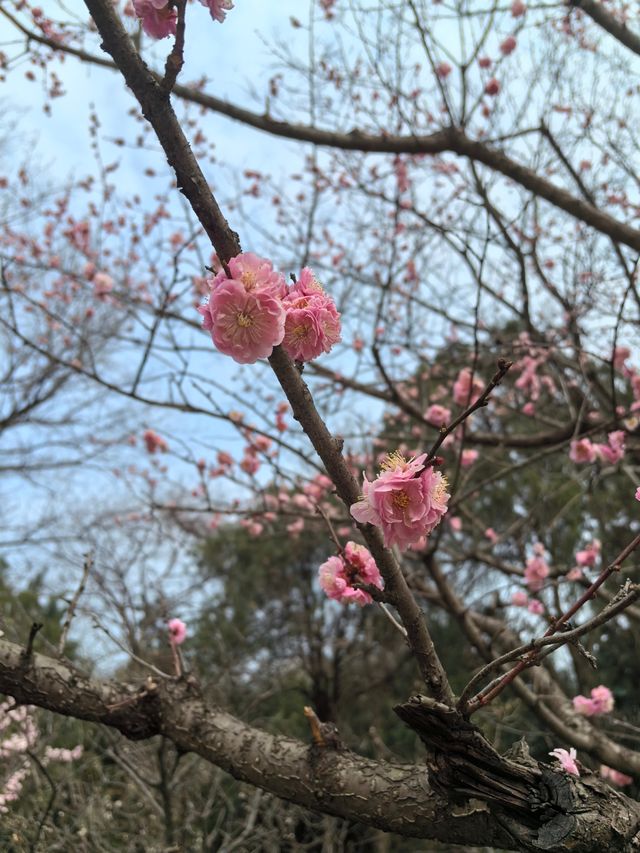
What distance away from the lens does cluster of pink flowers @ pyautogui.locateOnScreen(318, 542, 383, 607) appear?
5.24 feet

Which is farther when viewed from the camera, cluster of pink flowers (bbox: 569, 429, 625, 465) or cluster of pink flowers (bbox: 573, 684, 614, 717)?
cluster of pink flowers (bbox: 569, 429, 625, 465)

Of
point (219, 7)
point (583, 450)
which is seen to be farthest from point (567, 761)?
point (583, 450)

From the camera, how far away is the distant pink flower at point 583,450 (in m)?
3.70

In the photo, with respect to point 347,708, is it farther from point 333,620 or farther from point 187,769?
point 187,769

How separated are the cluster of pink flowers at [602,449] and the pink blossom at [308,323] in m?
2.52

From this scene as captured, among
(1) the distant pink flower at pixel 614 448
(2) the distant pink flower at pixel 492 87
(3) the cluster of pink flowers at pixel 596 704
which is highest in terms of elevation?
(2) the distant pink flower at pixel 492 87

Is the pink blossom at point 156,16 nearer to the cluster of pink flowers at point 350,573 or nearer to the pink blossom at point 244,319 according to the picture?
the pink blossom at point 244,319

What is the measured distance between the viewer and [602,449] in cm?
345

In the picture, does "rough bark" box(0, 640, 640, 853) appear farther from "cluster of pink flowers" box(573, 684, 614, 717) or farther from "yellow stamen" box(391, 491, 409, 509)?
"cluster of pink flowers" box(573, 684, 614, 717)

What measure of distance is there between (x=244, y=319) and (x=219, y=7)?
2.33ft

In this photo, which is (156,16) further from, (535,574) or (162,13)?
(535,574)

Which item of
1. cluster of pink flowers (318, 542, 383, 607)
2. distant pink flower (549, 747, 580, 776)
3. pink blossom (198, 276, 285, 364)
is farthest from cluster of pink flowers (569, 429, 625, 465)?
pink blossom (198, 276, 285, 364)

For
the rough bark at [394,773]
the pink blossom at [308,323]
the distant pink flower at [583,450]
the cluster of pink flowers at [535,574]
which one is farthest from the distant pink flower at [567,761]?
the distant pink flower at [583,450]

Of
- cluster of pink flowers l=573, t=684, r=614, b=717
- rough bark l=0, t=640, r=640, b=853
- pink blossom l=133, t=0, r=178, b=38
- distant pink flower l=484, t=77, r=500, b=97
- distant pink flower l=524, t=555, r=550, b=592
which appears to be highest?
distant pink flower l=484, t=77, r=500, b=97
